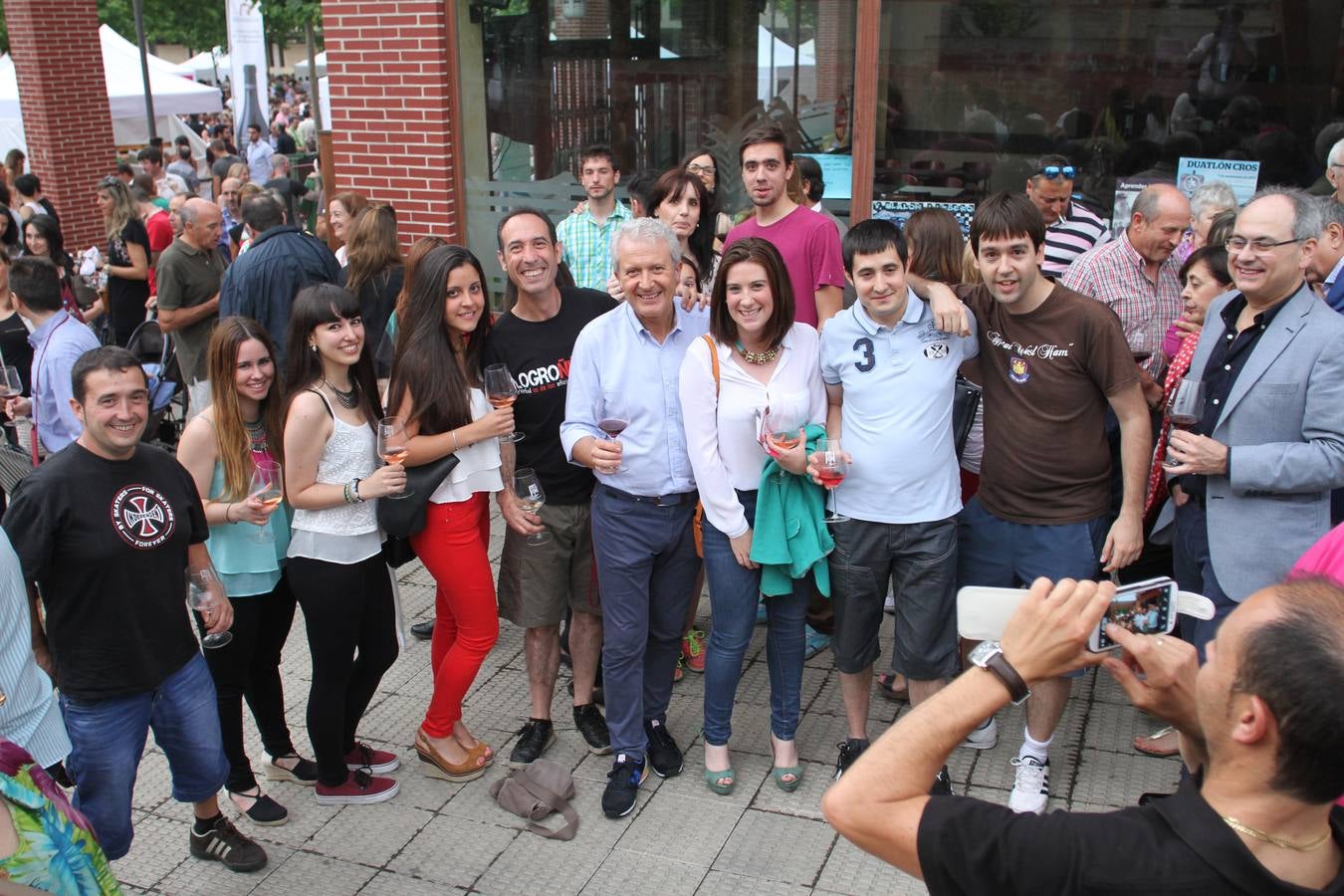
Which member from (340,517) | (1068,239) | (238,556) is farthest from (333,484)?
(1068,239)

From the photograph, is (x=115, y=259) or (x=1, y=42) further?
(x=1, y=42)

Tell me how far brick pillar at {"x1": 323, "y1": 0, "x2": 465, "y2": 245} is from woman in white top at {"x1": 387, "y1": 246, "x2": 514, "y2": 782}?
3.81 meters

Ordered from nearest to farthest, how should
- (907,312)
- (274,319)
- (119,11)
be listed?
(907,312)
(274,319)
(119,11)

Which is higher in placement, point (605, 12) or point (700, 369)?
point (605, 12)

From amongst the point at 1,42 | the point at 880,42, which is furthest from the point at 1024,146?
the point at 1,42

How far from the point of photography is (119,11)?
1576 inches

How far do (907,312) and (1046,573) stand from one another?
3.35 feet

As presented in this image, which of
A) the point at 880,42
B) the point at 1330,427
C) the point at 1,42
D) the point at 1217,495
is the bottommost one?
the point at 1217,495

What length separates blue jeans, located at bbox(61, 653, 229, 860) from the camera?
3229 mm

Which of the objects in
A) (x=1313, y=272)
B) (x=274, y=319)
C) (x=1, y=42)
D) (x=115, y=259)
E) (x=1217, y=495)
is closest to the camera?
(x=1217, y=495)

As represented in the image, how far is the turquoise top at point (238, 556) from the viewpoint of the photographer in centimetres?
367

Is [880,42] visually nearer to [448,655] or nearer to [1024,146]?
[1024,146]

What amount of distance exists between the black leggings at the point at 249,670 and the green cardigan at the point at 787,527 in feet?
5.35

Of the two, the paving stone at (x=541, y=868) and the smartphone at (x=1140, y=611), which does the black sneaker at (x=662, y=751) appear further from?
the smartphone at (x=1140, y=611)
